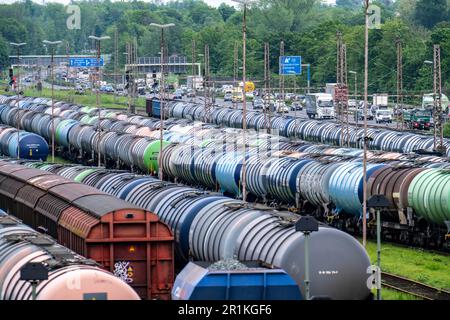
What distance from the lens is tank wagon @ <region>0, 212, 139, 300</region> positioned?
61.3 ft

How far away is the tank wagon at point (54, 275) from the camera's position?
1867 centimetres

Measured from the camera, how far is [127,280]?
81.4 ft

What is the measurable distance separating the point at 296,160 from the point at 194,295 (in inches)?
1025

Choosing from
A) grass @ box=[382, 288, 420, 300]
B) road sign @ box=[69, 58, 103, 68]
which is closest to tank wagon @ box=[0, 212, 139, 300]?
grass @ box=[382, 288, 420, 300]

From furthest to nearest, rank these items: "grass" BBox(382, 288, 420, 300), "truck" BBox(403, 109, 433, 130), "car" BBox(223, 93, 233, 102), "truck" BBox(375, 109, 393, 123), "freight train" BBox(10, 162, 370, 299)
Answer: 1. "car" BBox(223, 93, 233, 102)
2. "truck" BBox(375, 109, 393, 123)
3. "truck" BBox(403, 109, 433, 130)
4. "grass" BBox(382, 288, 420, 300)
5. "freight train" BBox(10, 162, 370, 299)

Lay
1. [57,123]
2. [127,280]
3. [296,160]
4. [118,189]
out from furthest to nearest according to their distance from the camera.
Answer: [57,123] < [296,160] < [118,189] < [127,280]

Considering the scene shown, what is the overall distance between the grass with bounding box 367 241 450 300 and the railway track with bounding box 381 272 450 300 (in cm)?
45

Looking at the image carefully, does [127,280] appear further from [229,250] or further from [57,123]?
[57,123]

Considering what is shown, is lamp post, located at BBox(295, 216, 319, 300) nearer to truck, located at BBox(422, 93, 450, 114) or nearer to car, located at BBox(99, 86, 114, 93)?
truck, located at BBox(422, 93, 450, 114)

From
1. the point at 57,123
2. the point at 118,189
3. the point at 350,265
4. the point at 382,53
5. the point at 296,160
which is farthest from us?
the point at 382,53

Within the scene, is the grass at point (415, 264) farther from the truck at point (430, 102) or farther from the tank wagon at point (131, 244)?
the truck at point (430, 102)

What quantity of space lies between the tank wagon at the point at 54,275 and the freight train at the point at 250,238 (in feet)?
12.6

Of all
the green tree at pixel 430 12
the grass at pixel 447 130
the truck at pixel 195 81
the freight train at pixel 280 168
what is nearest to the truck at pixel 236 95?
the truck at pixel 195 81
